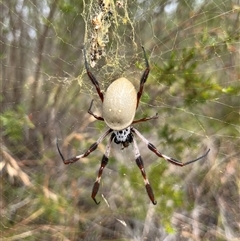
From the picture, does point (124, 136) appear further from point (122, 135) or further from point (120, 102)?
point (120, 102)

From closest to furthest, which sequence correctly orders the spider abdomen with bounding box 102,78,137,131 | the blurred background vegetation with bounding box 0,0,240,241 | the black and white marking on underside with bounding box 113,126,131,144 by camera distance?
the spider abdomen with bounding box 102,78,137,131 < the black and white marking on underside with bounding box 113,126,131,144 < the blurred background vegetation with bounding box 0,0,240,241

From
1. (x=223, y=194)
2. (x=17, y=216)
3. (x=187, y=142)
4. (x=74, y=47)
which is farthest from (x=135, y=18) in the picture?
(x=17, y=216)

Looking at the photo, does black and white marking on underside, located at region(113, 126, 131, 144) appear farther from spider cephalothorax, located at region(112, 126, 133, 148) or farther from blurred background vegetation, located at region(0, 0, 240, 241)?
blurred background vegetation, located at region(0, 0, 240, 241)

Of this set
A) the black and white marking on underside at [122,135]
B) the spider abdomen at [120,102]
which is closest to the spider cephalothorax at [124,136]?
the black and white marking on underside at [122,135]

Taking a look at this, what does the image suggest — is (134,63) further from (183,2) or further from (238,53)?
(238,53)

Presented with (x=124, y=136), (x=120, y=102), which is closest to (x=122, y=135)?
(x=124, y=136)

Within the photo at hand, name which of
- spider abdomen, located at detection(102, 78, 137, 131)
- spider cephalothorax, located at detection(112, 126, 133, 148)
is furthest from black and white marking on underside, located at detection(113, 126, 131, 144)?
spider abdomen, located at detection(102, 78, 137, 131)
